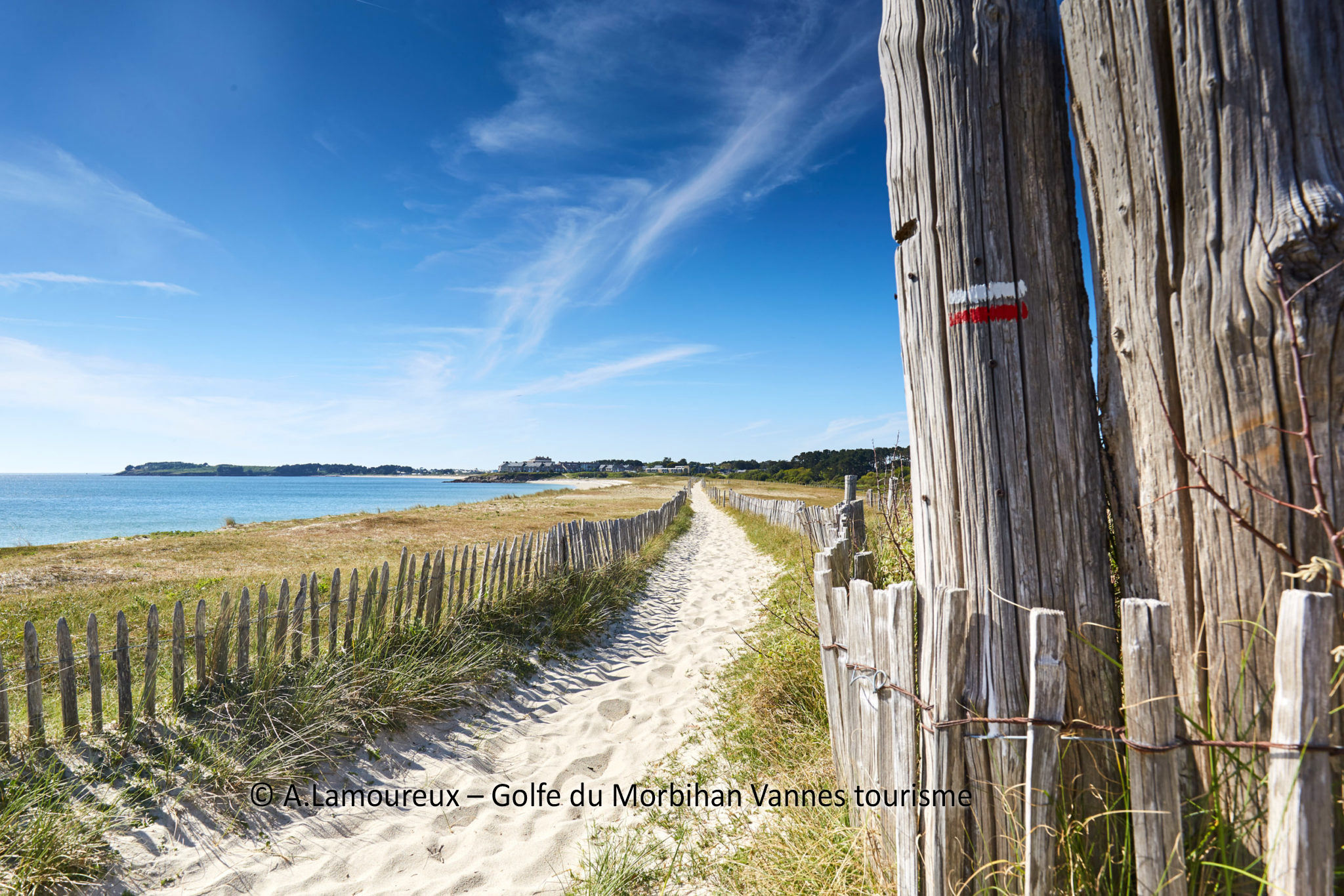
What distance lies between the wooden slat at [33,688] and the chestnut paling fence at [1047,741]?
4600 millimetres

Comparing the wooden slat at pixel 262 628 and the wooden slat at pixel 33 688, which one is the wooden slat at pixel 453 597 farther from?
the wooden slat at pixel 33 688

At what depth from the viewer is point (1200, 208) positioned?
1675mm

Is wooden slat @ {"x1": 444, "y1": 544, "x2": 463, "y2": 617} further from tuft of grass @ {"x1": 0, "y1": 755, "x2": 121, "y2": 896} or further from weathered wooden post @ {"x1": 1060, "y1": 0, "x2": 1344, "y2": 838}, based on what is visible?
weathered wooden post @ {"x1": 1060, "y1": 0, "x2": 1344, "y2": 838}

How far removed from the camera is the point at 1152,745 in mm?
1543

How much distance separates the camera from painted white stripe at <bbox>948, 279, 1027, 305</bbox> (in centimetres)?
197

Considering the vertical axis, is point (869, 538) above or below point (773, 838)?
above

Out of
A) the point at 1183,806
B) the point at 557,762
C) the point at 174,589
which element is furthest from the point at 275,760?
the point at 174,589

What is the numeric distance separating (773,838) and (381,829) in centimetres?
222

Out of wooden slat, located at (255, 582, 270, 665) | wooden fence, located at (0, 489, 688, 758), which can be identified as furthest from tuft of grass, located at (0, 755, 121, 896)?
wooden slat, located at (255, 582, 270, 665)

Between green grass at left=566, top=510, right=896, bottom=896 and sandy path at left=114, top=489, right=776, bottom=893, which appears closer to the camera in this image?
green grass at left=566, top=510, right=896, bottom=896

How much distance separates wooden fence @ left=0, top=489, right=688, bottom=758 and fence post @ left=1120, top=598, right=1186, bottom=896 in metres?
4.87

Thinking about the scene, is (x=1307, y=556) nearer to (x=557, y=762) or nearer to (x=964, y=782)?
(x=964, y=782)

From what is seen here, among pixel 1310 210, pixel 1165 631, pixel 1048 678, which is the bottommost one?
pixel 1048 678

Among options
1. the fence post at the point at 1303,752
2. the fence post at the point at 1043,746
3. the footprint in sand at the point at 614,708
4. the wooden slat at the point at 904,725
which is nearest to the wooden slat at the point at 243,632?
the footprint in sand at the point at 614,708
